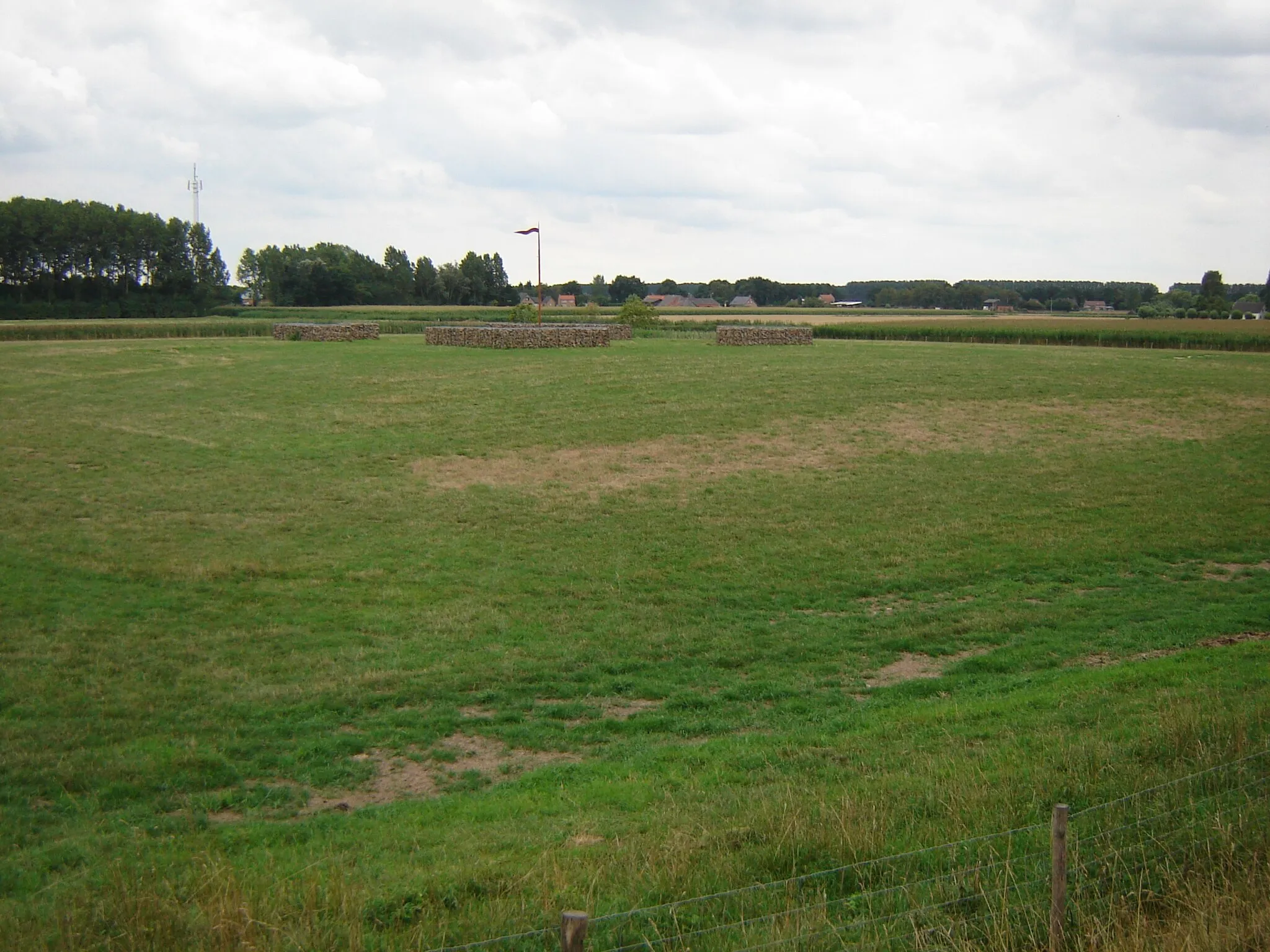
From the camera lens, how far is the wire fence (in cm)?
505

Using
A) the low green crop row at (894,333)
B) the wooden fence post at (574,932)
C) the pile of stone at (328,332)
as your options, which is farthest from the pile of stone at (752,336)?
the wooden fence post at (574,932)

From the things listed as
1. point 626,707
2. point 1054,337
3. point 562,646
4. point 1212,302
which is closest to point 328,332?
point 562,646

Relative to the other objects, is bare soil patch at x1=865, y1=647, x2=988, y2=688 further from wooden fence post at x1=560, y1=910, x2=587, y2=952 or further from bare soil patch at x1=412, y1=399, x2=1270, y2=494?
bare soil patch at x1=412, y1=399, x2=1270, y2=494

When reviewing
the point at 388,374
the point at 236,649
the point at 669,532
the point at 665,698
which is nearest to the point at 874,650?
the point at 665,698

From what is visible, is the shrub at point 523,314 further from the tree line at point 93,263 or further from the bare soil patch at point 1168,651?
Answer: the bare soil patch at point 1168,651

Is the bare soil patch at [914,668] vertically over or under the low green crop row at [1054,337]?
under

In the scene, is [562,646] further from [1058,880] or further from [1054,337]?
[1054,337]

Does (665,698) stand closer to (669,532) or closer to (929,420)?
(669,532)

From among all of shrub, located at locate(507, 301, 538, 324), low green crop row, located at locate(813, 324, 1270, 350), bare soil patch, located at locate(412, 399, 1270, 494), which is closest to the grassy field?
bare soil patch, located at locate(412, 399, 1270, 494)

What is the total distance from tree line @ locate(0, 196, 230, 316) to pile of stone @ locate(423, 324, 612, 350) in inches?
2626

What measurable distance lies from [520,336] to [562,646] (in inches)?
1291

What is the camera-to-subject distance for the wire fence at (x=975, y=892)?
5055 mm

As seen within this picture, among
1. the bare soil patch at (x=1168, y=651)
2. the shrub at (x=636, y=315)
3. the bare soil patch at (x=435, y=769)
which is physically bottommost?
the bare soil patch at (x=435, y=769)

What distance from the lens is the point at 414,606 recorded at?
45.6 feet
